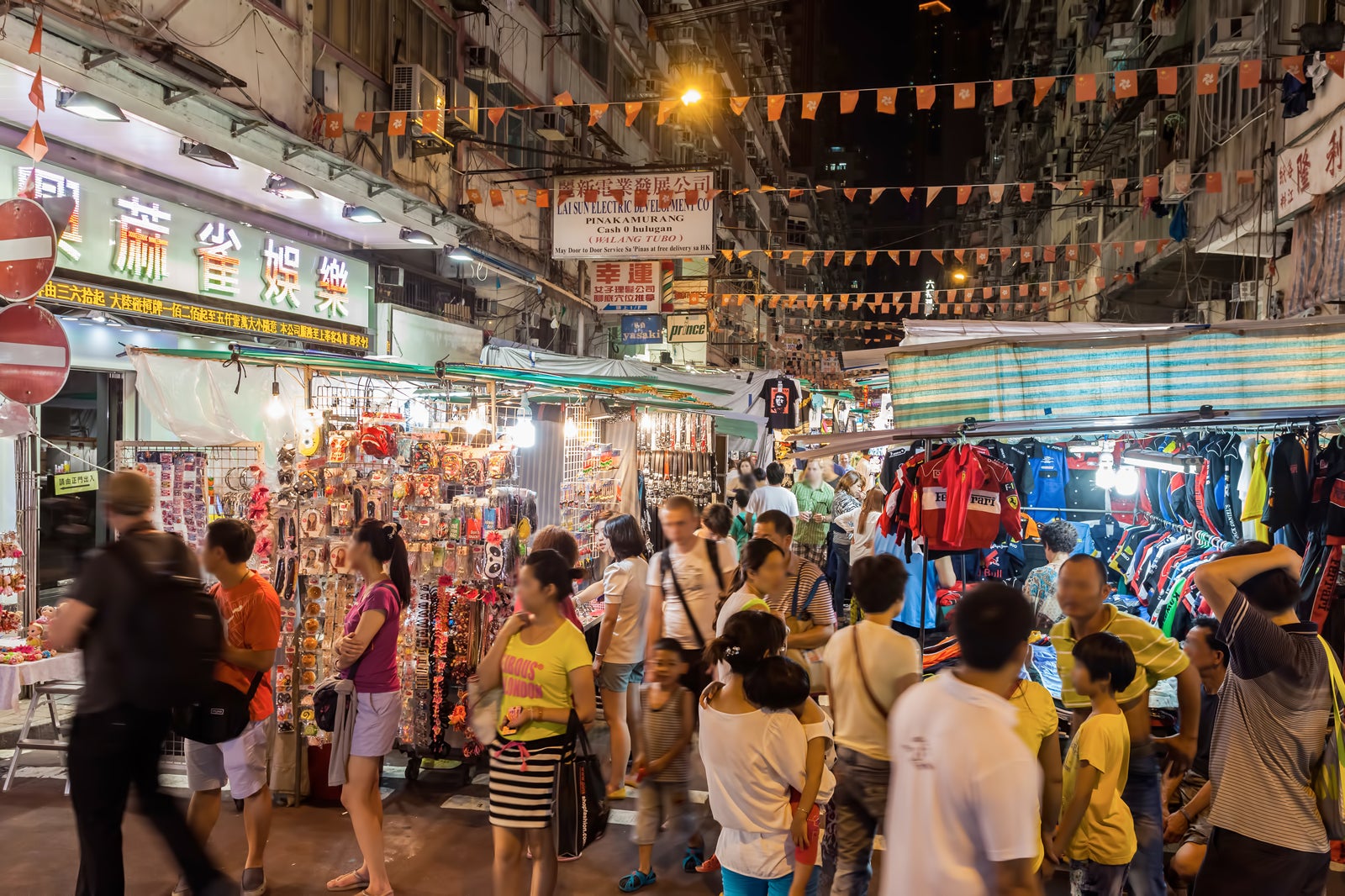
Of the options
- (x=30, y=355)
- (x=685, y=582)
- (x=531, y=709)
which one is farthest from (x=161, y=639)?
(x=685, y=582)

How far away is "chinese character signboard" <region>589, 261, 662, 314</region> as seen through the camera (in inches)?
614

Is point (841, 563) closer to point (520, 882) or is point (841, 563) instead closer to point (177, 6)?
point (520, 882)

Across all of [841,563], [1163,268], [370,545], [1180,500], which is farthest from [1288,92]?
[370,545]

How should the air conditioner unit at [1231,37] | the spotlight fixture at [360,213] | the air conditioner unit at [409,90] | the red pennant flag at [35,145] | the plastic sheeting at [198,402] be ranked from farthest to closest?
the air conditioner unit at [1231,37] < the air conditioner unit at [409,90] < the spotlight fixture at [360,213] < the plastic sheeting at [198,402] < the red pennant flag at [35,145]

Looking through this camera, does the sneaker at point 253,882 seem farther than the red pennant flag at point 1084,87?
No

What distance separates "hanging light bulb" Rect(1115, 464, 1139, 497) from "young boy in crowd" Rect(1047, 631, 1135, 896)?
214 inches

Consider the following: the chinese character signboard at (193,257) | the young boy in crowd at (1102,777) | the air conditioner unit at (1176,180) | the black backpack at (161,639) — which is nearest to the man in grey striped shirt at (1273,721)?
the young boy in crowd at (1102,777)

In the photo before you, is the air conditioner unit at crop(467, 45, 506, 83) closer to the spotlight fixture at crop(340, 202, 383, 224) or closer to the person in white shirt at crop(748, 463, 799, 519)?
the spotlight fixture at crop(340, 202, 383, 224)

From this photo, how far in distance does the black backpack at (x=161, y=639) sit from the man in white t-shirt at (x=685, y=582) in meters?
2.51

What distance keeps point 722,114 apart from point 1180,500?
85.5ft

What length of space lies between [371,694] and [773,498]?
658 centimetres

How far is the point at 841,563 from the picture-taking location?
34.2ft

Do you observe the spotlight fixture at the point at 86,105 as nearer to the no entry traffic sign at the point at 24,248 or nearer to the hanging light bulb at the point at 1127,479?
the no entry traffic sign at the point at 24,248

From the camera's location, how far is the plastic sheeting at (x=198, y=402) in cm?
752
